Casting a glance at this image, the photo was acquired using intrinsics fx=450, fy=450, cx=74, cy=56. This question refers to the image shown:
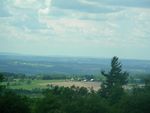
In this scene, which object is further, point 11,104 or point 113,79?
point 113,79

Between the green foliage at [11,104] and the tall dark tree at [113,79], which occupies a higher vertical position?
the tall dark tree at [113,79]

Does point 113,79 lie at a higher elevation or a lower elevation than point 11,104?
higher

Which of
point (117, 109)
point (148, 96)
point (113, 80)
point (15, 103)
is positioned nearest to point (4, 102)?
point (15, 103)

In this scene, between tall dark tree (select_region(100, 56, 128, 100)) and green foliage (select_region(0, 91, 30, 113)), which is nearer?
green foliage (select_region(0, 91, 30, 113))

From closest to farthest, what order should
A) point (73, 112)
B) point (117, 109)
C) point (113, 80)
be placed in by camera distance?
point (73, 112), point (117, 109), point (113, 80)

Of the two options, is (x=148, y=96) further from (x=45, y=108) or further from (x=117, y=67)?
(x=117, y=67)

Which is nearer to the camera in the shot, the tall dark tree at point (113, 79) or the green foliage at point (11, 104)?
the green foliage at point (11, 104)

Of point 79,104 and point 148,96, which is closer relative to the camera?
point 79,104

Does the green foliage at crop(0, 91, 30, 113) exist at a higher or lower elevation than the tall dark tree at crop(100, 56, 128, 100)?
lower

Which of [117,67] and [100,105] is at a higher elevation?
[117,67]

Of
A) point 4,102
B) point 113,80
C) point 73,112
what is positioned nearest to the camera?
point 4,102
